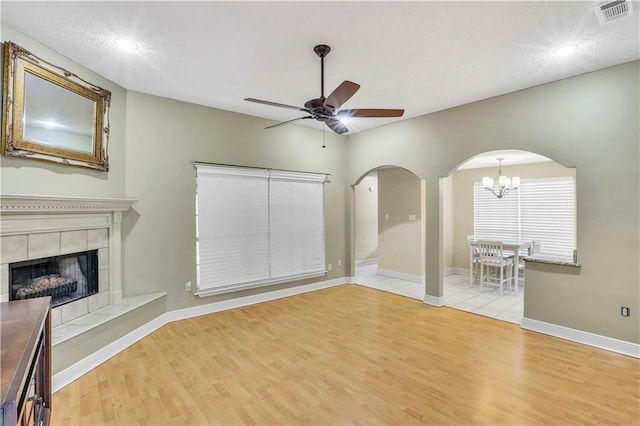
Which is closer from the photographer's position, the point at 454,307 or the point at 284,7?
the point at 284,7

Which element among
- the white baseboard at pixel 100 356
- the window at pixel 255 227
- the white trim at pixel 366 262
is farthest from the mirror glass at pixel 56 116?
the white trim at pixel 366 262

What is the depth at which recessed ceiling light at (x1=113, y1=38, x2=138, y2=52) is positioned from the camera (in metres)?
2.73

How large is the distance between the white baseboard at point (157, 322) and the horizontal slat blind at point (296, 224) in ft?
1.04

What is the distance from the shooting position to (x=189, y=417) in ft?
7.29

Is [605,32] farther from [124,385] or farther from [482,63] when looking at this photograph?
[124,385]

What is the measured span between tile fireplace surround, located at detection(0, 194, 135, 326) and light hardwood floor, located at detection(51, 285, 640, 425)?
27.8 inches

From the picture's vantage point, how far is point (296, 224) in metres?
5.46

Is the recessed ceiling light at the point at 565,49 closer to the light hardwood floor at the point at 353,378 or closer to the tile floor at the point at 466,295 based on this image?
the light hardwood floor at the point at 353,378

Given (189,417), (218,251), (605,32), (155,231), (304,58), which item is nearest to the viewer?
(189,417)

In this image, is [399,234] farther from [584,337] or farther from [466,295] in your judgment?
[584,337]

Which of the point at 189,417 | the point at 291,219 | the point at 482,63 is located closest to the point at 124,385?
the point at 189,417

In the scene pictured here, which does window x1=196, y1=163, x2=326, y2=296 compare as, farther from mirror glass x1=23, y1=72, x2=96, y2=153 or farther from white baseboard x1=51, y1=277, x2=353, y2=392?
mirror glass x1=23, y1=72, x2=96, y2=153

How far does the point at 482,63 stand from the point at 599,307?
2.91 m

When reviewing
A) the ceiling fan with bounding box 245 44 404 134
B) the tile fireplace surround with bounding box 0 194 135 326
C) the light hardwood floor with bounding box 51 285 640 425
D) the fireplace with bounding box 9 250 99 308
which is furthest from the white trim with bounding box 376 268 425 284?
the fireplace with bounding box 9 250 99 308
